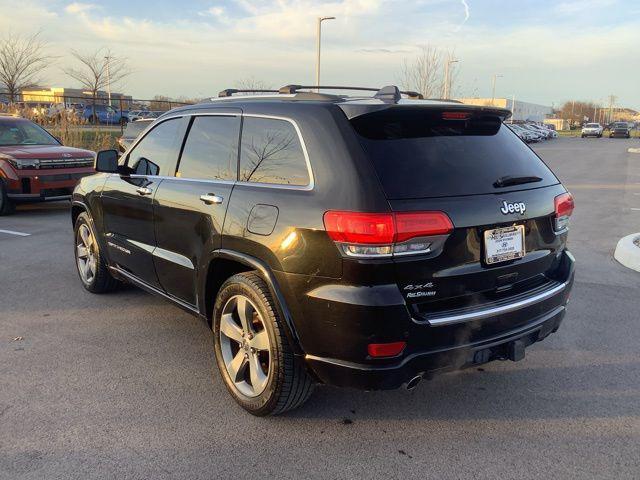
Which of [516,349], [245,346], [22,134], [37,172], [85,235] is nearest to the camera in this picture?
[516,349]

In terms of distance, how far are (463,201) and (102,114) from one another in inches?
1059

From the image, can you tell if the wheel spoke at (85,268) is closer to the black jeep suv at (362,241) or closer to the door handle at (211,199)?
the black jeep suv at (362,241)

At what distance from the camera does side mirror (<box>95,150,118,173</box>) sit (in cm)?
454

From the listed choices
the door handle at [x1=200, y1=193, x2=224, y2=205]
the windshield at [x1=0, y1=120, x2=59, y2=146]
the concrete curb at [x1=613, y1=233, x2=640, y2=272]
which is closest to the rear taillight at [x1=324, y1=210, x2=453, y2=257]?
the door handle at [x1=200, y1=193, x2=224, y2=205]

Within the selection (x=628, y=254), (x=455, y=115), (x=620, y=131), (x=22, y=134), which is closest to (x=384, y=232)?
(x=455, y=115)

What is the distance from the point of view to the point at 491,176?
3062 millimetres

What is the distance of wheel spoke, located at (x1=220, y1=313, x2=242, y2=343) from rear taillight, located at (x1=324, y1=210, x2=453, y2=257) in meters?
1.05

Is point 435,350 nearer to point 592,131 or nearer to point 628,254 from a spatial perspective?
point 628,254

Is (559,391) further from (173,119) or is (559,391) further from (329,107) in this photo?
(173,119)

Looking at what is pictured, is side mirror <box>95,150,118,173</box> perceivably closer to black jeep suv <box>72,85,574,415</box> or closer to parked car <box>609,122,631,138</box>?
black jeep suv <box>72,85,574,415</box>

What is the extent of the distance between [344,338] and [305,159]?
0.96m

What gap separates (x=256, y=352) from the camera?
331cm

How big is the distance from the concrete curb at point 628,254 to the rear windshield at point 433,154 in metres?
3.99

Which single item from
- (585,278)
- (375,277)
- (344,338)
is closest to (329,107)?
(375,277)
